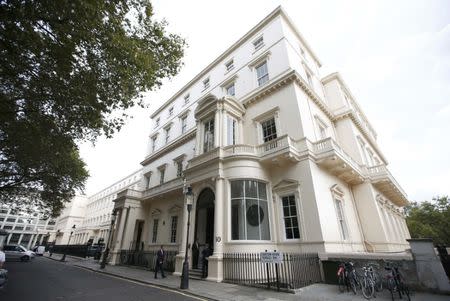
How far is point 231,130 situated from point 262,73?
227 inches

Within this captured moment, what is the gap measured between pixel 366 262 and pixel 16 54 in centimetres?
1540

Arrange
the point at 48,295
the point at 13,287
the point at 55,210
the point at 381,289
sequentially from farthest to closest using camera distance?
the point at 55,210, the point at 13,287, the point at 381,289, the point at 48,295

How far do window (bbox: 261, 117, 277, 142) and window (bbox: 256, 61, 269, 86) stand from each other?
3563mm

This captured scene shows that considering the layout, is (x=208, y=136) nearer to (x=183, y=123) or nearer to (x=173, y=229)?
(x=173, y=229)

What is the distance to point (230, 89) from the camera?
20.2 meters

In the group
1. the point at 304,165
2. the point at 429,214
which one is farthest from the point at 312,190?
the point at 429,214

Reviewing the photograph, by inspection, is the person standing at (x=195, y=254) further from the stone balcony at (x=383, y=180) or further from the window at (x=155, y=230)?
the stone balcony at (x=383, y=180)

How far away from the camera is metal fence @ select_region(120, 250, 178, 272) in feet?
51.1

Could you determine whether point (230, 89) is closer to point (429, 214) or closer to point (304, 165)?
point (304, 165)

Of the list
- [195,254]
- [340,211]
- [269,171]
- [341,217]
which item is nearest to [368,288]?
[341,217]

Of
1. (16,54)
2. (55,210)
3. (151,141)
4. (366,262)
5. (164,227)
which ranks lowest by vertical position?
(366,262)

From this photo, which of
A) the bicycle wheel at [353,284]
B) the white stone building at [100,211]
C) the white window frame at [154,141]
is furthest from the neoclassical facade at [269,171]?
the white stone building at [100,211]

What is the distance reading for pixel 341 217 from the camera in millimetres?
13266

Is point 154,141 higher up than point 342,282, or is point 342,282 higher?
point 154,141
